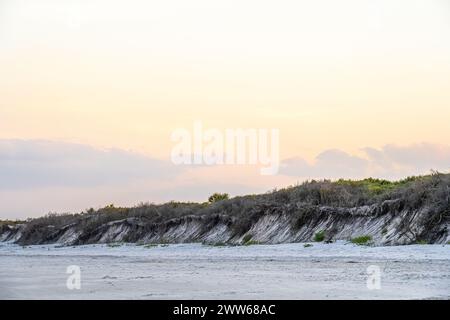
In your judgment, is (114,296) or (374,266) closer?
(114,296)

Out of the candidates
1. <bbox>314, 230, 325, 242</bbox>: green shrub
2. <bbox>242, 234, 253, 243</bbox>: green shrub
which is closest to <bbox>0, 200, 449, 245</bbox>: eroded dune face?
<bbox>242, 234, 253, 243</bbox>: green shrub

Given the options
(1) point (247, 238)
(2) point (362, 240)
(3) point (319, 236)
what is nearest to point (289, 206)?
(1) point (247, 238)

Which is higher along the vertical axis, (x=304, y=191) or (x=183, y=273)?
(x=304, y=191)

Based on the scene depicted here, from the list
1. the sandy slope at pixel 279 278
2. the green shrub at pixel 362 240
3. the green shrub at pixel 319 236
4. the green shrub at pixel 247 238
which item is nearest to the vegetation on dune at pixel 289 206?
the green shrub at pixel 319 236

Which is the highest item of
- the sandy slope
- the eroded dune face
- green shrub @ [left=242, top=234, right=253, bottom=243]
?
the eroded dune face

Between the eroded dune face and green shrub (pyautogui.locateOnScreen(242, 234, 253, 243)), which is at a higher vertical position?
the eroded dune face

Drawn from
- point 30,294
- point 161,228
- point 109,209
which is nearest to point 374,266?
point 30,294

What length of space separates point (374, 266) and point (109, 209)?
151 feet

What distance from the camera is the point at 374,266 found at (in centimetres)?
2159

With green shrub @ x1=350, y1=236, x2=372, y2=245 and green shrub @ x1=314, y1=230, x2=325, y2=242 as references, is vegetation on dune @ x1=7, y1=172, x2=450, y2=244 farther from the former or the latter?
green shrub @ x1=350, y1=236, x2=372, y2=245
